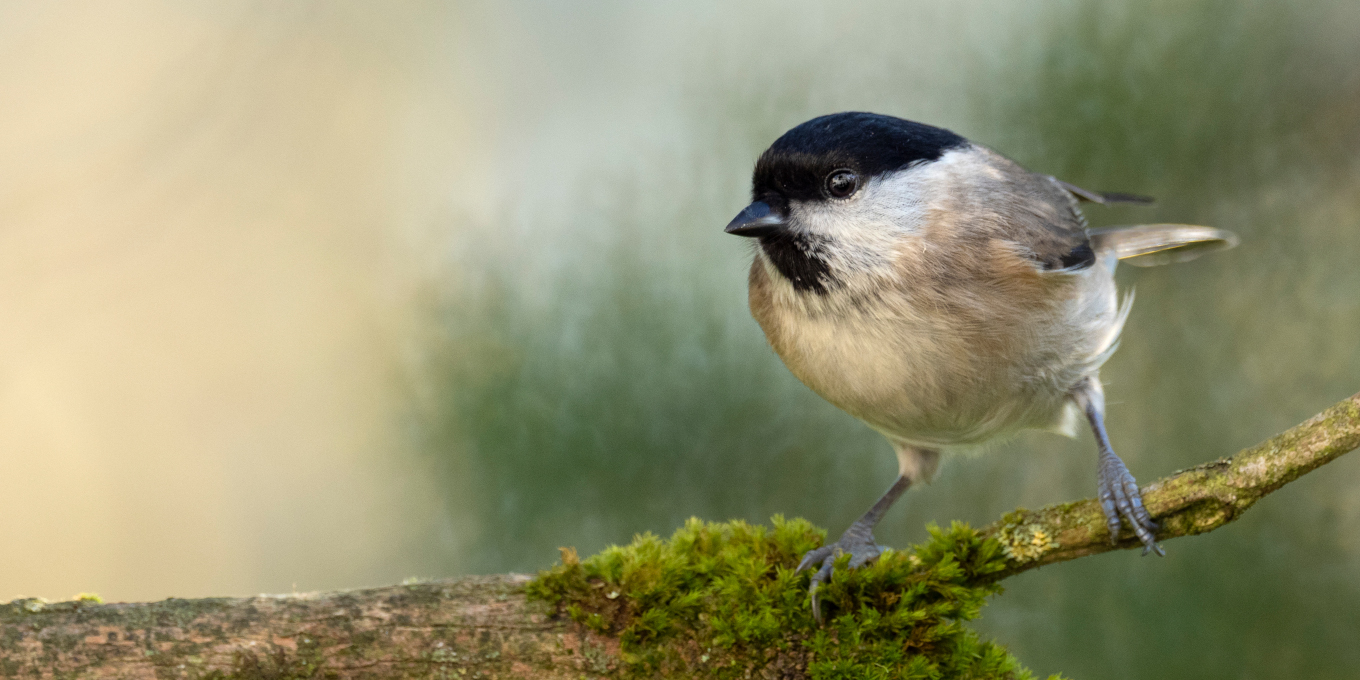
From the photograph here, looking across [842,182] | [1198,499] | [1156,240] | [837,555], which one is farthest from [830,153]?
[1156,240]

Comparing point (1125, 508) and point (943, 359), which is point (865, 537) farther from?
point (1125, 508)

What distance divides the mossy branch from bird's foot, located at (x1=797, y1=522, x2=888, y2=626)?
0.91ft

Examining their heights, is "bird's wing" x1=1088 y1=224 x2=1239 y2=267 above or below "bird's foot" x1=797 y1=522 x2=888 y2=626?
above

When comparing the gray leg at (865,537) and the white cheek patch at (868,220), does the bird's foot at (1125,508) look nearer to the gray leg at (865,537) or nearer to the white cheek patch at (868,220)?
the gray leg at (865,537)

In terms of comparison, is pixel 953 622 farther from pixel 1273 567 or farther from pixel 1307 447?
pixel 1273 567

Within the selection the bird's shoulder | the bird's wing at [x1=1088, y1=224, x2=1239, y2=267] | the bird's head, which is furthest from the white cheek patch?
the bird's wing at [x1=1088, y1=224, x2=1239, y2=267]

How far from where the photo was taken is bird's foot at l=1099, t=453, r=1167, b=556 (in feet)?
5.15

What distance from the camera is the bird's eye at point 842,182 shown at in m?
1.84

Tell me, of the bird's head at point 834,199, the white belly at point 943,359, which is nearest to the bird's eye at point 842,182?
the bird's head at point 834,199

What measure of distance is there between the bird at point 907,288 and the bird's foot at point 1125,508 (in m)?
0.01

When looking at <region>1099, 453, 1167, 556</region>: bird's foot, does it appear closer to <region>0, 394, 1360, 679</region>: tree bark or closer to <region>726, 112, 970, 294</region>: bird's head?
<region>0, 394, 1360, 679</region>: tree bark

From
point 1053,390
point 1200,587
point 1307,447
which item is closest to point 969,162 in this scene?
point 1053,390

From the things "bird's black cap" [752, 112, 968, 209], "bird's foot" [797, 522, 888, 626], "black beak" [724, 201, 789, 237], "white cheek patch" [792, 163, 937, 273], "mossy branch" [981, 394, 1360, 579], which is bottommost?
"mossy branch" [981, 394, 1360, 579]

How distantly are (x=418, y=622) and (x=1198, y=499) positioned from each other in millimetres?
1326
